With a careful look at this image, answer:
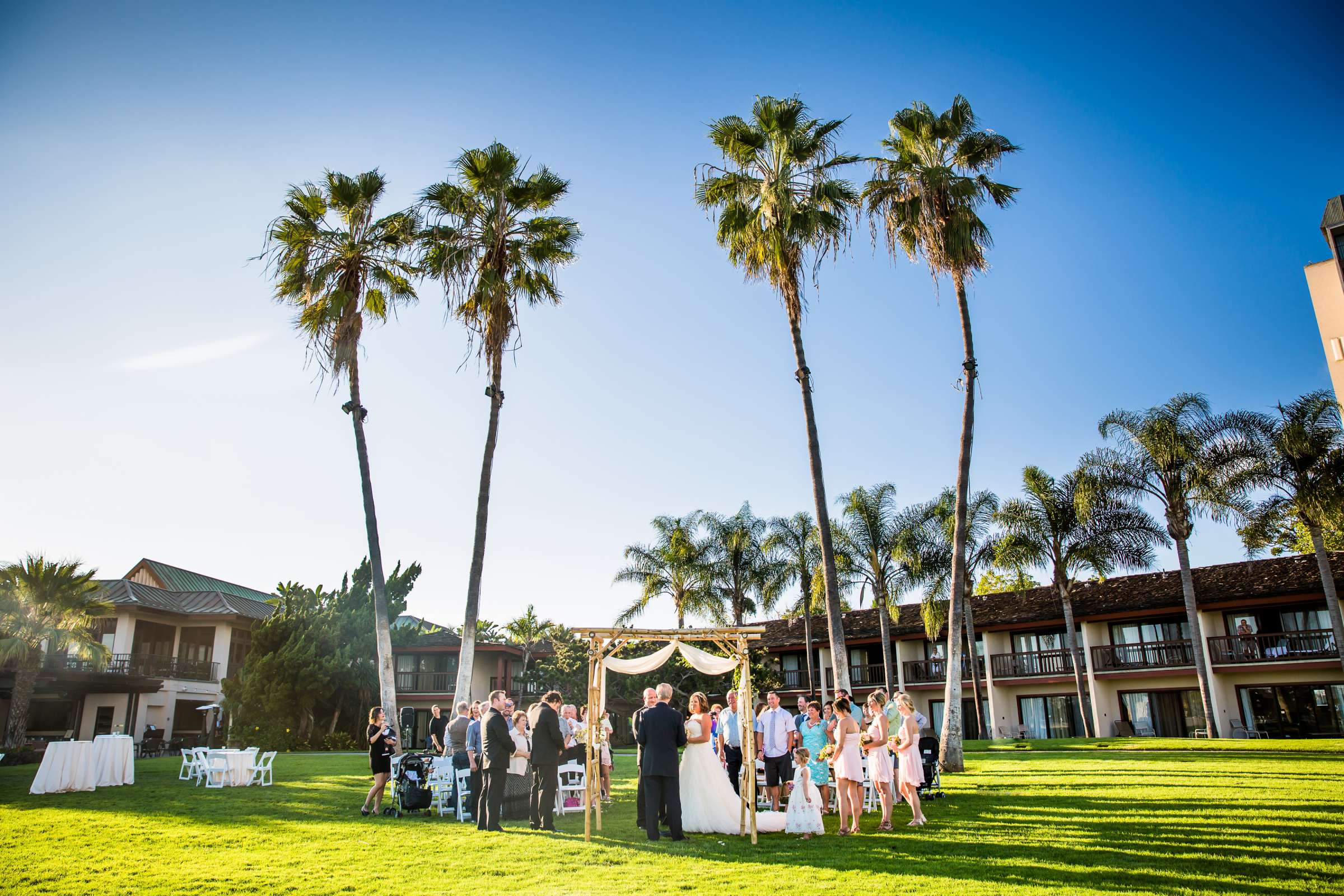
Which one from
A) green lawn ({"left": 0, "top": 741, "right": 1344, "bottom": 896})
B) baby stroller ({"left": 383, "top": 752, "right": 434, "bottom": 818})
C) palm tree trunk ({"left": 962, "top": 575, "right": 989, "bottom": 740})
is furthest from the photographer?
palm tree trunk ({"left": 962, "top": 575, "right": 989, "bottom": 740})

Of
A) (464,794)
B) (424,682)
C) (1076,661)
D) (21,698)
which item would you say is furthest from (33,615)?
(1076,661)

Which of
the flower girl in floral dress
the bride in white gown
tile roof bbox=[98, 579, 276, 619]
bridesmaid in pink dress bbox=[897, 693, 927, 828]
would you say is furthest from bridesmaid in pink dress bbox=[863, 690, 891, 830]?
tile roof bbox=[98, 579, 276, 619]

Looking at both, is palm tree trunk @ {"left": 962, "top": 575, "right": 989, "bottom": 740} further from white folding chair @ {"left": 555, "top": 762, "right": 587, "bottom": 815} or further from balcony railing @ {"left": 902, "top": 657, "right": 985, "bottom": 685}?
white folding chair @ {"left": 555, "top": 762, "right": 587, "bottom": 815}

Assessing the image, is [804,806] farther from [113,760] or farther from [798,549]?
[798,549]

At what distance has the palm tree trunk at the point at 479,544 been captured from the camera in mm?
17578

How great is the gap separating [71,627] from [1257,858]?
29327 millimetres

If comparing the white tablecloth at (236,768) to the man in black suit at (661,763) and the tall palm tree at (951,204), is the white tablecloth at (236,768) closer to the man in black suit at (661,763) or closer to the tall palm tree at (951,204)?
the man in black suit at (661,763)

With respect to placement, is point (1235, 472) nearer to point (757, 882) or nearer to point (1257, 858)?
point (1257, 858)

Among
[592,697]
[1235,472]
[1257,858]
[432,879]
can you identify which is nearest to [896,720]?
[592,697]

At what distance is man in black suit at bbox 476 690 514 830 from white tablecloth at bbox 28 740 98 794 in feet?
27.2

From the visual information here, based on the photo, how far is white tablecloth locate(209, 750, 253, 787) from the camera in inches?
619

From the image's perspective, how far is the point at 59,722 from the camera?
33562 millimetres

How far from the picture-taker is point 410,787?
1191 cm

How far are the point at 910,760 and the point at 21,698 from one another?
26.7m
